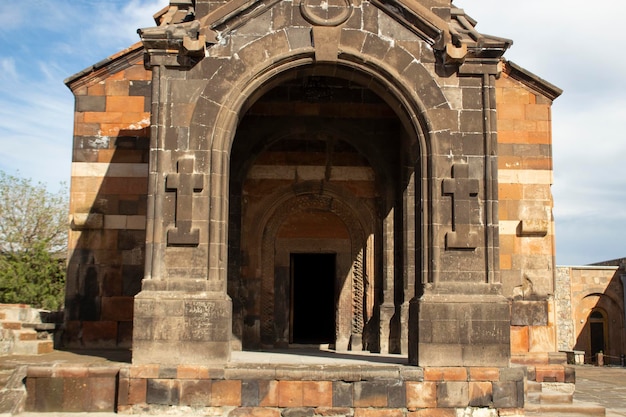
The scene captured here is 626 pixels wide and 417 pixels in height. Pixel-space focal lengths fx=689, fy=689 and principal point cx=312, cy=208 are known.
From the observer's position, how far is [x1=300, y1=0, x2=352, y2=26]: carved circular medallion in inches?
384

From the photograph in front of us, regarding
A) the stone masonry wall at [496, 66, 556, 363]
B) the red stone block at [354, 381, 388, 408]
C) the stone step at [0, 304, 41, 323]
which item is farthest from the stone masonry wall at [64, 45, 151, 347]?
the stone masonry wall at [496, 66, 556, 363]

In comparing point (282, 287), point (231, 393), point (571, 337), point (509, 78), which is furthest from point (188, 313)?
point (571, 337)

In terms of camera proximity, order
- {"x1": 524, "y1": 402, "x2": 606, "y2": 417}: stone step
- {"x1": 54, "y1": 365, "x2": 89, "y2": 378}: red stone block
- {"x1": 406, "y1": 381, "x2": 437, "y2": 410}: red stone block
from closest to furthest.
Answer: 1. {"x1": 406, "y1": 381, "x2": 437, "y2": 410}: red stone block
2. {"x1": 54, "y1": 365, "x2": 89, "y2": 378}: red stone block
3. {"x1": 524, "y1": 402, "x2": 606, "y2": 417}: stone step

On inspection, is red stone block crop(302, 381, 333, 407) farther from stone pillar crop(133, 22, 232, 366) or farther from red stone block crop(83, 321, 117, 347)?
red stone block crop(83, 321, 117, 347)

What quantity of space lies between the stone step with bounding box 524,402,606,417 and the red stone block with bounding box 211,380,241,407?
433 centimetres

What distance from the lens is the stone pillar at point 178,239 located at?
29.3ft

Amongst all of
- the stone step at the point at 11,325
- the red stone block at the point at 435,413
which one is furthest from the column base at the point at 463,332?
the stone step at the point at 11,325

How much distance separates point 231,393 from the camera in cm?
873

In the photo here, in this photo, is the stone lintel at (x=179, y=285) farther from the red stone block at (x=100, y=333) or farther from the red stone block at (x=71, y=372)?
the red stone block at (x=100, y=333)

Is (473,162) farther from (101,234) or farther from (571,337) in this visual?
(571,337)

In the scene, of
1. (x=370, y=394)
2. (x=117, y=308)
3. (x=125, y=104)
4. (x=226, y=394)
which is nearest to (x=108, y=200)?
(x=125, y=104)

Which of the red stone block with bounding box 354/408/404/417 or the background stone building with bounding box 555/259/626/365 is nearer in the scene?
the red stone block with bounding box 354/408/404/417

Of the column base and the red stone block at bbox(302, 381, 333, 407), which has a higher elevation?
the column base

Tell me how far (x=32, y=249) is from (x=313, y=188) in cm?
1622
